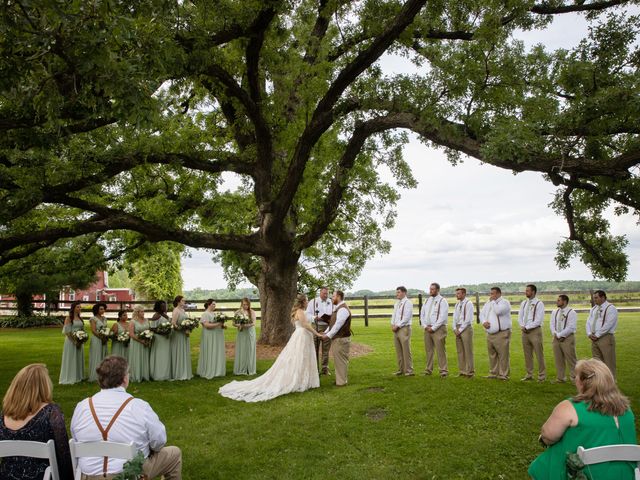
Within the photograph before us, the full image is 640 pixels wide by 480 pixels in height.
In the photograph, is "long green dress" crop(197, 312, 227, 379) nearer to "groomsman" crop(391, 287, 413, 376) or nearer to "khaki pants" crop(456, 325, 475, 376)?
"groomsman" crop(391, 287, 413, 376)

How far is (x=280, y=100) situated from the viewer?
15.4 metres

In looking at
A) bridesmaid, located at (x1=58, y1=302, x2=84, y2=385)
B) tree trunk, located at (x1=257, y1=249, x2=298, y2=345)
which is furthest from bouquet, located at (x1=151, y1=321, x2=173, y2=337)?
tree trunk, located at (x1=257, y1=249, x2=298, y2=345)

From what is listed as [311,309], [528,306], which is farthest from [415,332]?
[528,306]

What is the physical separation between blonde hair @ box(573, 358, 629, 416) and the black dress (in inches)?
175

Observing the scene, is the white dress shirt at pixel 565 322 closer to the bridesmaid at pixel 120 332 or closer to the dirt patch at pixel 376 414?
the dirt patch at pixel 376 414

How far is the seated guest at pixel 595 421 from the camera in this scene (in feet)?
13.8

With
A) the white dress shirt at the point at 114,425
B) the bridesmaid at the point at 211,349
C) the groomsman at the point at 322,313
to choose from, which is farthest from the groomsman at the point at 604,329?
the white dress shirt at the point at 114,425

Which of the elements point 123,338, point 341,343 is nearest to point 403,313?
point 341,343

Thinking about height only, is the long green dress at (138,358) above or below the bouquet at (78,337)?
below

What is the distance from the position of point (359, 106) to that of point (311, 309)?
19.5 feet

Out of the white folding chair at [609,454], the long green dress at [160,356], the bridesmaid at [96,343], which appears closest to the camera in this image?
the white folding chair at [609,454]

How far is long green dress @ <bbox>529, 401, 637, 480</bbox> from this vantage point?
4.20m

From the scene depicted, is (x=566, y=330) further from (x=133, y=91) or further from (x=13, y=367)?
(x=13, y=367)

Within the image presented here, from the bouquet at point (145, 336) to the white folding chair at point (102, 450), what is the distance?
30.6ft
